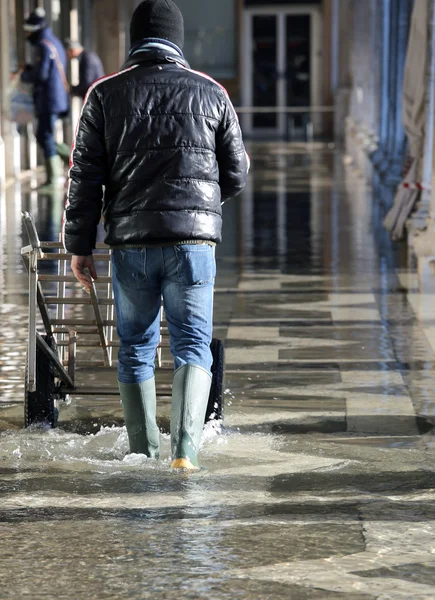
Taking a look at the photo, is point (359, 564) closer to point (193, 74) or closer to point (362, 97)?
point (193, 74)

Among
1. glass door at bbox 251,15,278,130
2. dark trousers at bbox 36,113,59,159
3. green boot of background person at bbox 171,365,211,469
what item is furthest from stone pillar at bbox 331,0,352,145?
A: green boot of background person at bbox 171,365,211,469

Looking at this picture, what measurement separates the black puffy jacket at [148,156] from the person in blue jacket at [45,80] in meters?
13.1

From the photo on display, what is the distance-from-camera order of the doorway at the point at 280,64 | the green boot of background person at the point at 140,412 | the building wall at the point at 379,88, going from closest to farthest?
the green boot of background person at the point at 140,412 < the building wall at the point at 379,88 < the doorway at the point at 280,64

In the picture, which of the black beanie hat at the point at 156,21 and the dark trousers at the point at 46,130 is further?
the dark trousers at the point at 46,130

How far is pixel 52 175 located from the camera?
18.4 m

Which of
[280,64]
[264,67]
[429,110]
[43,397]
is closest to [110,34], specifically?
[264,67]

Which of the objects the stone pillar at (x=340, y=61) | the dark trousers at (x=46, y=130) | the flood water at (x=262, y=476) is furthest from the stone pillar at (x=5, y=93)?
the stone pillar at (x=340, y=61)

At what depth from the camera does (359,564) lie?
12.0ft

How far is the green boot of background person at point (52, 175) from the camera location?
1814 cm

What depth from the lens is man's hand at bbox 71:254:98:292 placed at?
4742 millimetres

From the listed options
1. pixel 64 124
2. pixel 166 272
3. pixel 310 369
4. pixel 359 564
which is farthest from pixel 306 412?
pixel 64 124

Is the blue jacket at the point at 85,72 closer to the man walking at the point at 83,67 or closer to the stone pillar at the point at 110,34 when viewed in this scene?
the man walking at the point at 83,67

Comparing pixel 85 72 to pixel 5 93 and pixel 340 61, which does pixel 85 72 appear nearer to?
pixel 5 93

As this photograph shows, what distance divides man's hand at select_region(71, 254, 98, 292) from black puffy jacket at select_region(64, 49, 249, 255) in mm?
58
